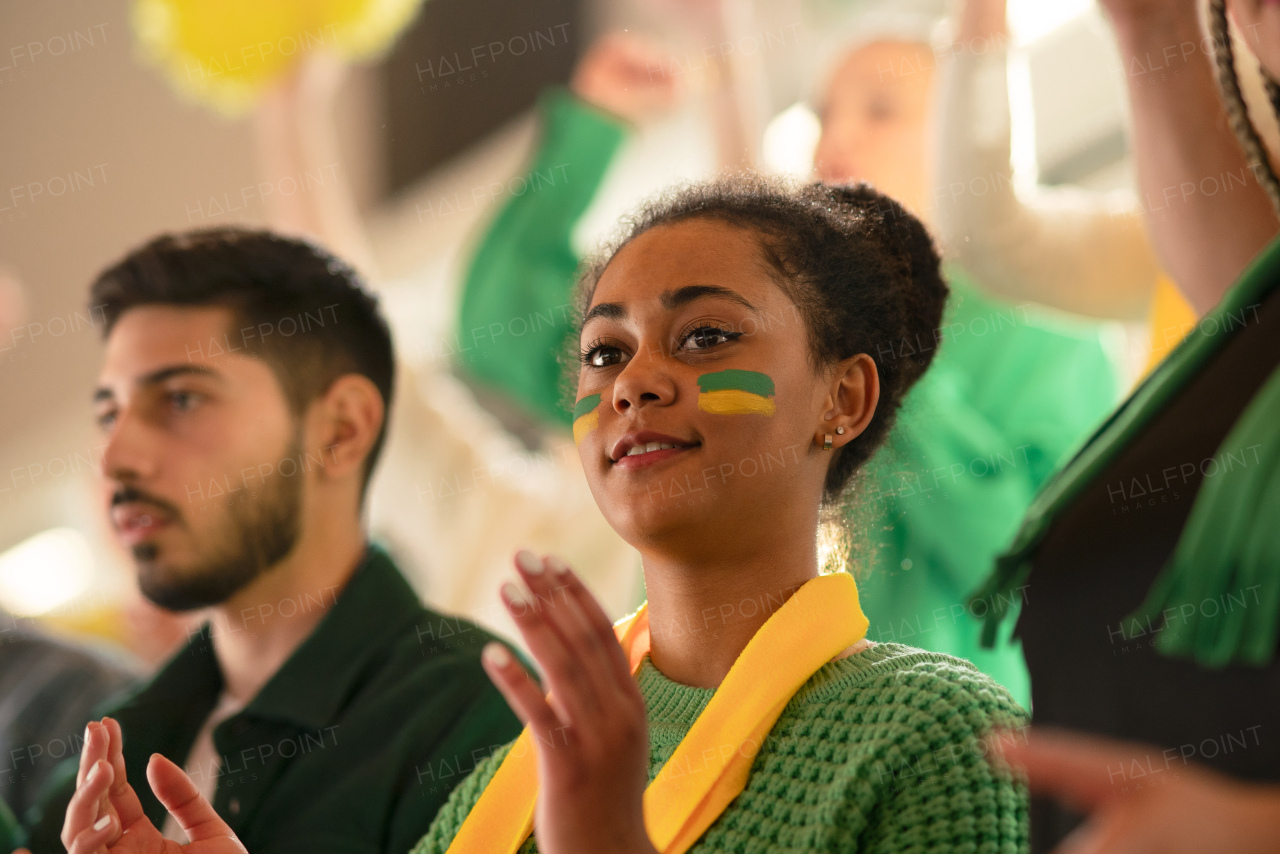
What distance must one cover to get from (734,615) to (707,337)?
0.68 feet

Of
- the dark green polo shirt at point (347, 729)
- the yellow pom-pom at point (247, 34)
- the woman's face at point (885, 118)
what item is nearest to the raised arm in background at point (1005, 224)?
the woman's face at point (885, 118)

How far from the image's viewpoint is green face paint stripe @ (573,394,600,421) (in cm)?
92

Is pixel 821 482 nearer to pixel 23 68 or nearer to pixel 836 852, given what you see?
pixel 836 852

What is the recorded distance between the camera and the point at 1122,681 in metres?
0.62

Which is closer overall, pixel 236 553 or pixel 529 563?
pixel 529 563

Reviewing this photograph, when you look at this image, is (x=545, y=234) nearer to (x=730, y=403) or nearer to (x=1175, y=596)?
(x=730, y=403)

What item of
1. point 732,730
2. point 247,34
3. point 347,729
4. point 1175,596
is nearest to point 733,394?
point 732,730

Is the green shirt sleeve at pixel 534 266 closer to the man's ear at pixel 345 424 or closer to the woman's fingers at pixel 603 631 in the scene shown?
the man's ear at pixel 345 424

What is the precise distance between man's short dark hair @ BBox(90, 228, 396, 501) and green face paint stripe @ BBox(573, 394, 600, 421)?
0.45 meters

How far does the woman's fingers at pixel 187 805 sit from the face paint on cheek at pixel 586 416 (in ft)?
1.30

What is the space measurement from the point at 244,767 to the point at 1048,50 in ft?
5.70

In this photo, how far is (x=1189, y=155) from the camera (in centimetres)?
88

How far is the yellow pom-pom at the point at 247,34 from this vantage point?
1.94 metres

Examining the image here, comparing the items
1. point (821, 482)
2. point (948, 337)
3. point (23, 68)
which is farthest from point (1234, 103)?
point (23, 68)
